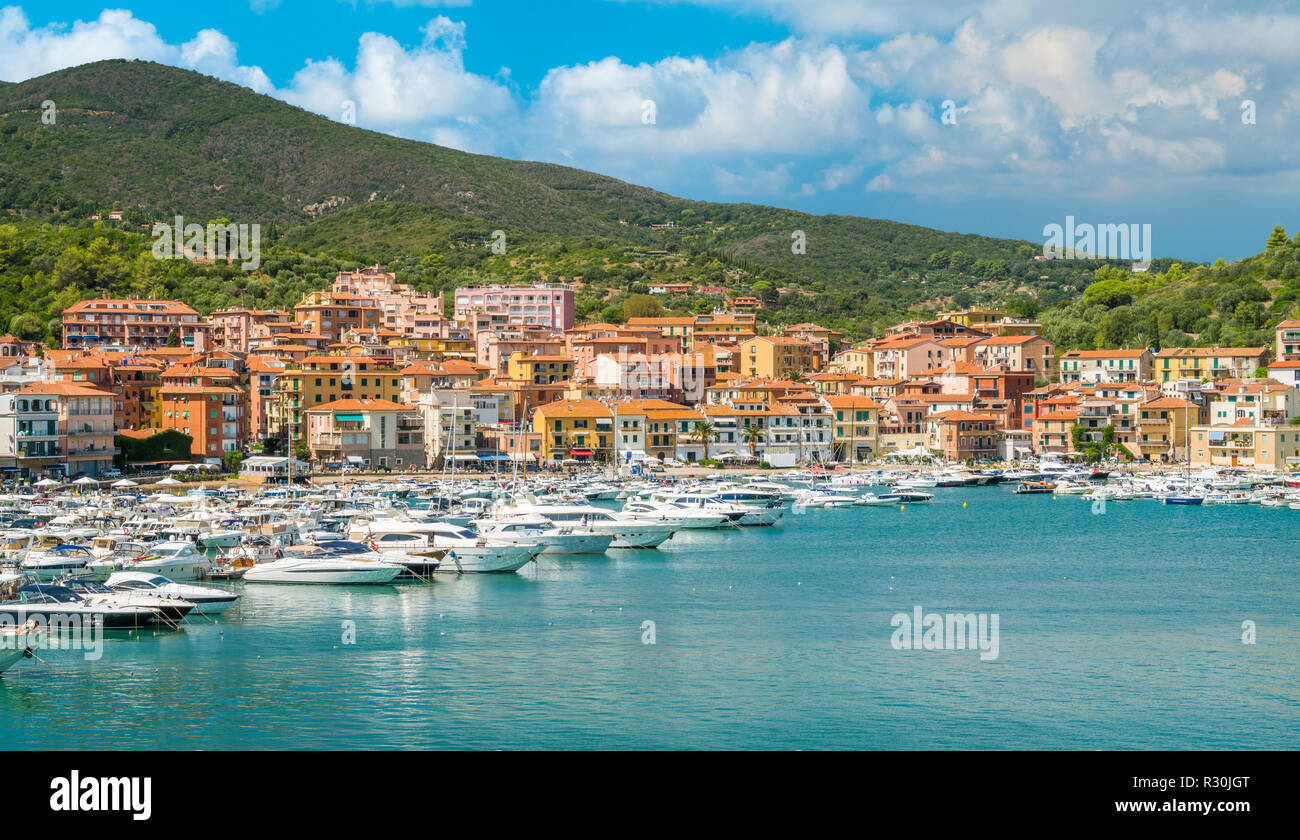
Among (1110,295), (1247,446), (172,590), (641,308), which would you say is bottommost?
(172,590)

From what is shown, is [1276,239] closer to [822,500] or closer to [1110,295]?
[1110,295]

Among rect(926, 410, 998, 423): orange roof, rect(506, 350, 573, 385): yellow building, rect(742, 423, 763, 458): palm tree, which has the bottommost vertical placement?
rect(742, 423, 763, 458): palm tree

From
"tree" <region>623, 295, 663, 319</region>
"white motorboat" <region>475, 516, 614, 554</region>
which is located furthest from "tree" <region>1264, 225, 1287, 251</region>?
"white motorboat" <region>475, 516, 614, 554</region>

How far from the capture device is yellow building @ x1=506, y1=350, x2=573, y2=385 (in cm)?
7144

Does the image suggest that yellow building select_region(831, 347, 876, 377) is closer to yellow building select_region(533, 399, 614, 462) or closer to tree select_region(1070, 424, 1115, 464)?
tree select_region(1070, 424, 1115, 464)

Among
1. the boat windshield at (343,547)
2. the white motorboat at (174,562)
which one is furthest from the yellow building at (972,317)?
the white motorboat at (174,562)

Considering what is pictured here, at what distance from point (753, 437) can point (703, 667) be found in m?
46.3

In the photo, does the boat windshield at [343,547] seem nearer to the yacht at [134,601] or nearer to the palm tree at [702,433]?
the yacht at [134,601]

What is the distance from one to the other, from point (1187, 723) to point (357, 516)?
26.1 metres

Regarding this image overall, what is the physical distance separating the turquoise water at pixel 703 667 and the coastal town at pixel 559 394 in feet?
90.7

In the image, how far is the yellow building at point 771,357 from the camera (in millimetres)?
82875

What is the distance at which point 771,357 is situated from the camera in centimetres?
8288

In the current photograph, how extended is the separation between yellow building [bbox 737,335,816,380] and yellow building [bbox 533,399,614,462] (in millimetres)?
21290

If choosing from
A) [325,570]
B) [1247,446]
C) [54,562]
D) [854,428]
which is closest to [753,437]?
[854,428]
